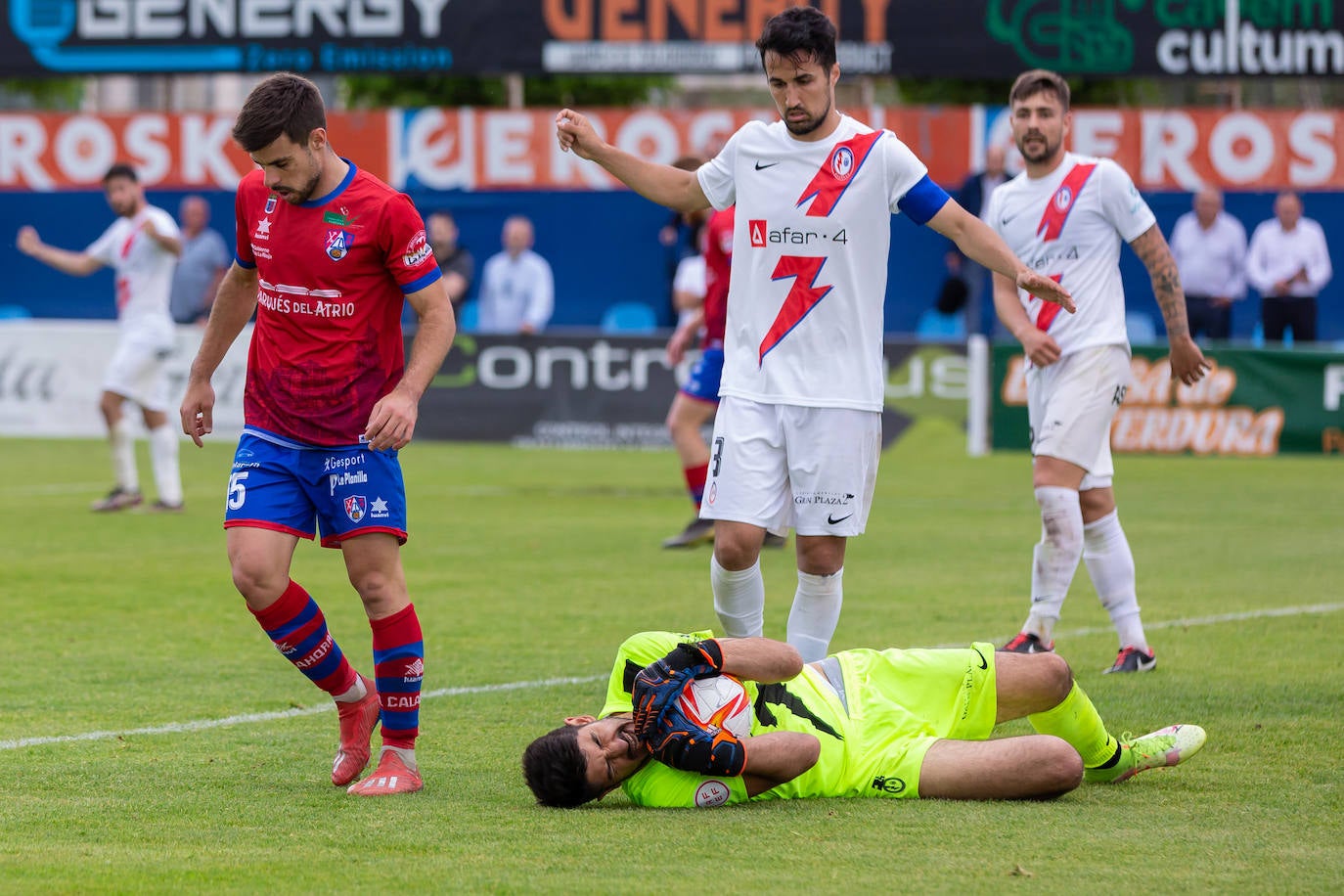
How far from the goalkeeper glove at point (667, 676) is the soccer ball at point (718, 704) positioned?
4 cm

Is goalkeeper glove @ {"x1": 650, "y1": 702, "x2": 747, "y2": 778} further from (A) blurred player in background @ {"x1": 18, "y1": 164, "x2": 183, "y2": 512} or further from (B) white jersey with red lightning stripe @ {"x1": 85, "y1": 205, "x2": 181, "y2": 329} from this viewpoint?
(B) white jersey with red lightning stripe @ {"x1": 85, "y1": 205, "x2": 181, "y2": 329}

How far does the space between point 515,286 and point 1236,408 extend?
8395 mm

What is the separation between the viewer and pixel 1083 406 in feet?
25.9

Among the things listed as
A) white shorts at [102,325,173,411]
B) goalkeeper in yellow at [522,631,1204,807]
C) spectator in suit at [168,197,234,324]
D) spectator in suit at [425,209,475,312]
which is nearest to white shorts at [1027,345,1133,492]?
goalkeeper in yellow at [522,631,1204,807]

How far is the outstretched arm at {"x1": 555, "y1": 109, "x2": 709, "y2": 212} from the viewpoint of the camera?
620 centimetres

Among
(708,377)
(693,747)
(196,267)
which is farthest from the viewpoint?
(196,267)

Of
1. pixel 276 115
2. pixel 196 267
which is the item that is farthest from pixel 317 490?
pixel 196 267

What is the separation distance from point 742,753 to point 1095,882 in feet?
3.58

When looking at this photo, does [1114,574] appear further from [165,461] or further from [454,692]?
[165,461]

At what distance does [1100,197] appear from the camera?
25.9 ft

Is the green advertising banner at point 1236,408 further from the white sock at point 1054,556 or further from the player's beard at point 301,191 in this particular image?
the player's beard at point 301,191

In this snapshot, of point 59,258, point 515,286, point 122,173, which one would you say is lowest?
point 515,286

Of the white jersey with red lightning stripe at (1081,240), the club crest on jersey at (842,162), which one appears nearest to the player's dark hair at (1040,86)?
the white jersey with red lightning stripe at (1081,240)

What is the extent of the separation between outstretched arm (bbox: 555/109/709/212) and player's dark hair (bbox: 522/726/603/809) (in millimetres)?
1913
